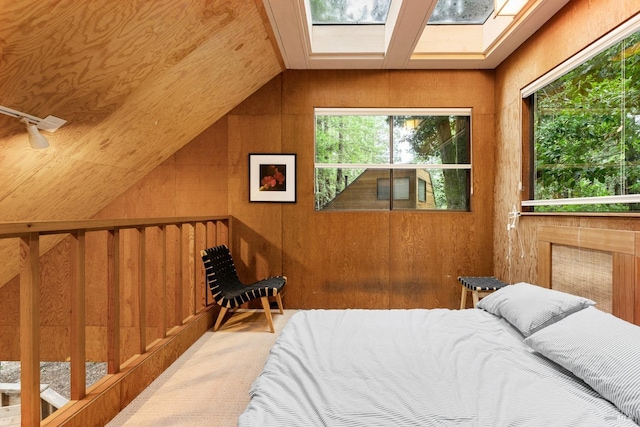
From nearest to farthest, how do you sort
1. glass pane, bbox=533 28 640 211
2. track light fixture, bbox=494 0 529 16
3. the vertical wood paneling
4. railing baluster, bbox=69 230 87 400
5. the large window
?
1. railing baluster, bbox=69 230 87 400
2. the vertical wood paneling
3. glass pane, bbox=533 28 640 211
4. track light fixture, bbox=494 0 529 16
5. the large window

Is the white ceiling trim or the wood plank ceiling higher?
the white ceiling trim

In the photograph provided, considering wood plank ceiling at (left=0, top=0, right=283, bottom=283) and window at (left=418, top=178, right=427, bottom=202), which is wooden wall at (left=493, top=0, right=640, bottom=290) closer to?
window at (left=418, top=178, right=427, bottom=202)

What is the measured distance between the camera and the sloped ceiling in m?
1.82

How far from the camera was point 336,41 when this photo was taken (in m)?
3.57

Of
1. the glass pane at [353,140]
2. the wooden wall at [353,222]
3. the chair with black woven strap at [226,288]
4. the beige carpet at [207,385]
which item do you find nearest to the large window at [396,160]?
the glass pane at [353,140]

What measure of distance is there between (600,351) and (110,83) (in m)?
3.03

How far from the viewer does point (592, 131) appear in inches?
94.5

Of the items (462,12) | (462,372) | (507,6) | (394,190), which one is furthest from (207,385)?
(462,12)

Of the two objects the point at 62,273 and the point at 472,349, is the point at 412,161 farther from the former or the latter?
the point at 62,273

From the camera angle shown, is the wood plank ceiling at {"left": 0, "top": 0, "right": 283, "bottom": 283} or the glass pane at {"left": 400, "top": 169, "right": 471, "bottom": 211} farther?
the glass pane at {"left": 400, "top": 169, "right": 471, "bottom": 211}

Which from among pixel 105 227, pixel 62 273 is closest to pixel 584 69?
pixel 105 227

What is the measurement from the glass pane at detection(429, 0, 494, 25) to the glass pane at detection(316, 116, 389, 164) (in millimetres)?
1105

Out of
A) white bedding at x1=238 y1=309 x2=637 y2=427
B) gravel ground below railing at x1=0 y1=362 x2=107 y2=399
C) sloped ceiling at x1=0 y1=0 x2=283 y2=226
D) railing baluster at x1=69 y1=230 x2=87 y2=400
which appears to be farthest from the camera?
gravel ground below railing at x1=0 y1=362 x2=107 y2=399

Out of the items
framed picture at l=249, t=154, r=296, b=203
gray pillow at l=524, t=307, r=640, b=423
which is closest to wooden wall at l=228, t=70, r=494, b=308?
framed picture at l=249, t=154, r=296, b=203
